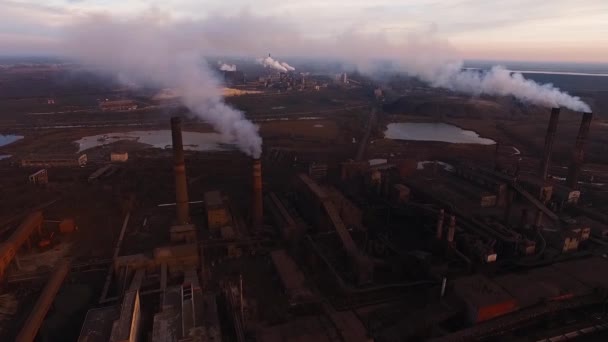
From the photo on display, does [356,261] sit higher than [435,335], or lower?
higher

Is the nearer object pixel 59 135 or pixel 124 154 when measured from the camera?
pixel 124 154

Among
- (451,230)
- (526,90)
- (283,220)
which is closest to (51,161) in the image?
(283,220)

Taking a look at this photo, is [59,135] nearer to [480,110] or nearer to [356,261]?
[356,261]

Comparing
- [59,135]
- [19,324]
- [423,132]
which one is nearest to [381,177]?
[19,324]

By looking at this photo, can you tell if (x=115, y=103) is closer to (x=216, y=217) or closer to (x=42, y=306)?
(x=216, y=217)

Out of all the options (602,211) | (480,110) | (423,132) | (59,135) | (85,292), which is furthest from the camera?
(480,110)

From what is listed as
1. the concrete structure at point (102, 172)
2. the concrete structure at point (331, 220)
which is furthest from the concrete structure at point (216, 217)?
the concrete structure at point (102, 172)
